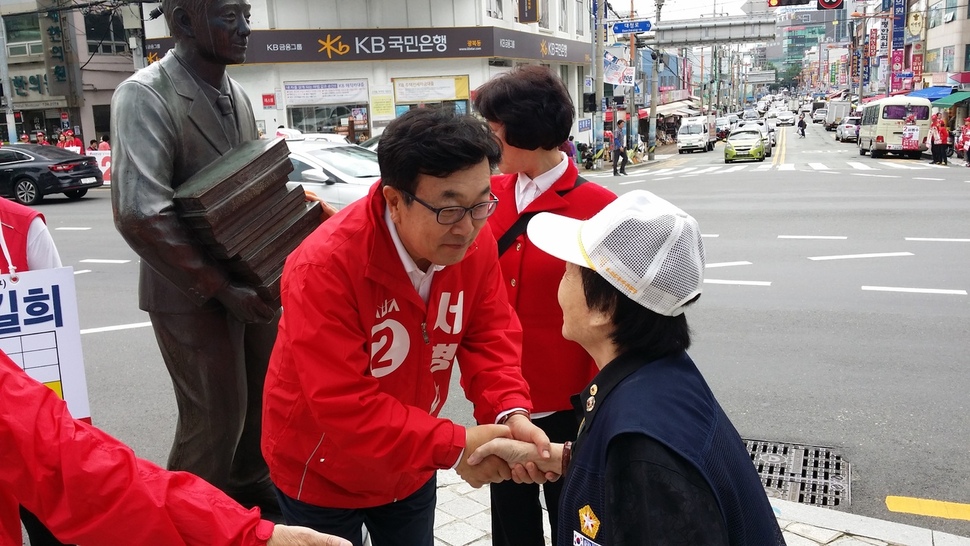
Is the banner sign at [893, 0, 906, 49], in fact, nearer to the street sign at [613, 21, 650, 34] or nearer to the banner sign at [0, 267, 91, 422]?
the street sign at [613, 21, 650, 34]

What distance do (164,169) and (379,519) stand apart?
1.44 m

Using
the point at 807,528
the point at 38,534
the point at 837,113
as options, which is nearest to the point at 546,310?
the point at 807,528

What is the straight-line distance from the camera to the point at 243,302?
2.95 metres

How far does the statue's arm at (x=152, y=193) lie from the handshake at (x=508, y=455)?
123cm

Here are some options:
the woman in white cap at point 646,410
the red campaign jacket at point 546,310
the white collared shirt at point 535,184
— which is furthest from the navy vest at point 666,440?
the white collared shirt at point 535,184

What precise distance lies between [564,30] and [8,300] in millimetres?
35815

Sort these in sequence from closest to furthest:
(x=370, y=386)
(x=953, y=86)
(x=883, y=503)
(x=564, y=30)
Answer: (x=370, y=386) < (x=883, y=503) < (x=564, y=30) < (x=953, y=86)

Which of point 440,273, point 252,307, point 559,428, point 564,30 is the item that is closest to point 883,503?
point 559,428

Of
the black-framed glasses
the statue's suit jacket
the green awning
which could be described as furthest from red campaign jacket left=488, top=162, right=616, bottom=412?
the green awning

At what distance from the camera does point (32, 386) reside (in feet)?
5.16

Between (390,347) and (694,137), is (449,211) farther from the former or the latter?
(694,137)

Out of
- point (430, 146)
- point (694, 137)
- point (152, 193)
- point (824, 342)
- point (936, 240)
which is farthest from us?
point (694, 137)

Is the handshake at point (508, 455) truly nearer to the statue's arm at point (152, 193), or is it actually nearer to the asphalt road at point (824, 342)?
the statue's arm at point (152, 193)

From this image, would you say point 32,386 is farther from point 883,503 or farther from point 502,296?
point 883,503
